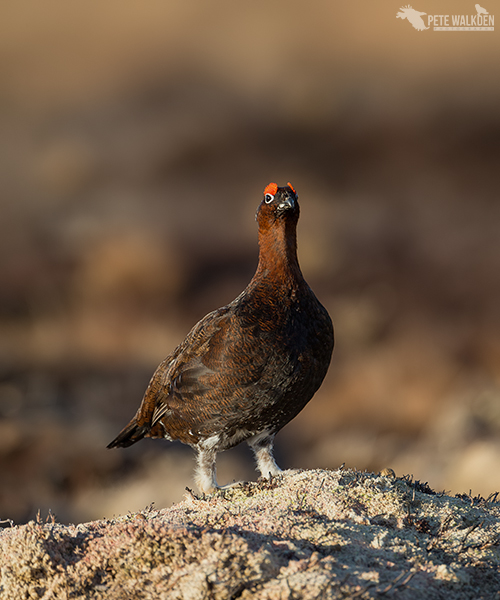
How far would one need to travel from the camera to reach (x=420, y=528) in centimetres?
418

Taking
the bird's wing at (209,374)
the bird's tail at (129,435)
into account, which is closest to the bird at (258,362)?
the bird's wing at (209,374)

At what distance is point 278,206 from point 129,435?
2730 millimetres

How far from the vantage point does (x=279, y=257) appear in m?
5.92

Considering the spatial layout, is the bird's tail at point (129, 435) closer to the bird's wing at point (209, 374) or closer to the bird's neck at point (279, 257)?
the bird's wing at point (209, 374)

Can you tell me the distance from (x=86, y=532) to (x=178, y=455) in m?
9.05

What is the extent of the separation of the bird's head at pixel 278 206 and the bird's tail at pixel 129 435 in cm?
233

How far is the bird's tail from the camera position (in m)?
6.73

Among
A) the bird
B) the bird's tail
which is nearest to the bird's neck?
the bird

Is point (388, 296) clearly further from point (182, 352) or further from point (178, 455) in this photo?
point (182, 352)

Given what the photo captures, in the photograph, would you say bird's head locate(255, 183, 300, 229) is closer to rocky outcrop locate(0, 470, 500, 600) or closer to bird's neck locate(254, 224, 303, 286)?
bird's neck locate(254, 224, 303, 286)

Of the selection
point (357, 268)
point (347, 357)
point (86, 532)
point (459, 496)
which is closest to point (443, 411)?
point (347, 357)

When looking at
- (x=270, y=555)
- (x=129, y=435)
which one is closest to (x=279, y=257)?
(x=129, y=435)

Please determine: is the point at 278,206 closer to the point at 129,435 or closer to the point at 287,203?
the point at 287,203

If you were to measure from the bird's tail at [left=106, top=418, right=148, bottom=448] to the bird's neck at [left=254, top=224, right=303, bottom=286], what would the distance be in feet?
6.49
